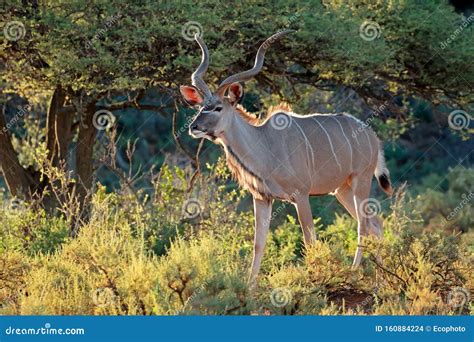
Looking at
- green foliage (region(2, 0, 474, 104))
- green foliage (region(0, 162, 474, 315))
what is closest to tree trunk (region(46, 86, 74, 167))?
green foliage (region(2, 0, 474, 104))

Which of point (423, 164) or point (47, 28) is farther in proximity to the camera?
point (423, 164)

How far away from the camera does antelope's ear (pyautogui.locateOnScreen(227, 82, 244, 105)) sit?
723 cm

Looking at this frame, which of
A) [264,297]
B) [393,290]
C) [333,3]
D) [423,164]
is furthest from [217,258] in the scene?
[423,164]

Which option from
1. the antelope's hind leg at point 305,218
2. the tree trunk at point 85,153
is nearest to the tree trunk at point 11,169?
the tree trunk at point 85,153

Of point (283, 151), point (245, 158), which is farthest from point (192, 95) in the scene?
point (283, 151)

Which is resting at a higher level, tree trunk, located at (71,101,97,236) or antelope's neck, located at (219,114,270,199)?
antelope's neck, located at (219,114,270,199)

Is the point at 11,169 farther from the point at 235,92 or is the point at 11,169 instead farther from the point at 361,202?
the point at 361,202

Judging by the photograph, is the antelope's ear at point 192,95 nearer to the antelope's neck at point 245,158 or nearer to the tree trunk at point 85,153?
the antelope's neck at point 245,158

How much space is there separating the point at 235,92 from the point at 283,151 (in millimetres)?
580

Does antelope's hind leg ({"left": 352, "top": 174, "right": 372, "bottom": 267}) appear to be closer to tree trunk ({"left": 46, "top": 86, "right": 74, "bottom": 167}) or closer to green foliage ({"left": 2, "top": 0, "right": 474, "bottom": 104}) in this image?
green foliage ({"left": 2, "top": 0, "right": 474, "bottom": 104})

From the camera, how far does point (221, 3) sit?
8.48m

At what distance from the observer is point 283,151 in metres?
7.59

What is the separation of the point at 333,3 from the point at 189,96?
91.4 inches

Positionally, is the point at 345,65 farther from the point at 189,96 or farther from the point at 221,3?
the point at 189,96
